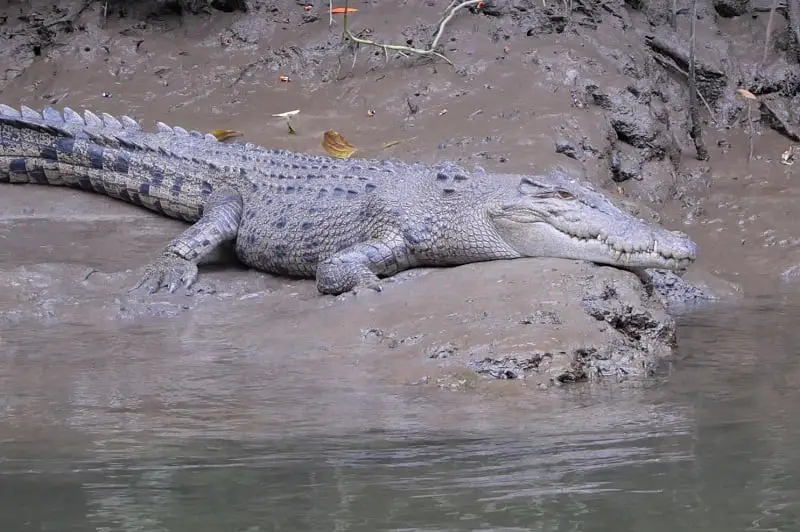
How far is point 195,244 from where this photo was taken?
7074 mm

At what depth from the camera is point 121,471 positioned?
323cm

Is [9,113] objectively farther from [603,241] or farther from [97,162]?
[603,241]

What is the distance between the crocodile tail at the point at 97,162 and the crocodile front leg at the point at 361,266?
70.7 inches

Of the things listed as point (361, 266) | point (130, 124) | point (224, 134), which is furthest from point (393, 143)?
point (361, 266)

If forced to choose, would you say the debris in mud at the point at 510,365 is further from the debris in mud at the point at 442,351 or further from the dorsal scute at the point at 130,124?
the dorsal scute at the point at 130,124

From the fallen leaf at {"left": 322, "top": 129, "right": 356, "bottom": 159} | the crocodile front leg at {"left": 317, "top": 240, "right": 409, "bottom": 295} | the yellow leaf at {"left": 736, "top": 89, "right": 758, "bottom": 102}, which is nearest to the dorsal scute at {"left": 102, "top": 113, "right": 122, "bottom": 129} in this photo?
the fallen leaf at {"left": 322, "top": 129, "right": 356, "bottom": 159}

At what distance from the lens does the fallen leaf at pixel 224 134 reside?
29.3ft

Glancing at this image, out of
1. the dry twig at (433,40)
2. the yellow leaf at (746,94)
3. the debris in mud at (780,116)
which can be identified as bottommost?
the debris in mud at (780,116)

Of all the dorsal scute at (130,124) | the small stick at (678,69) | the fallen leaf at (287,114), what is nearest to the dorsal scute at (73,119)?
the dorsal scute at (130,124)

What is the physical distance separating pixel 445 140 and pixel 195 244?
95.7 inches

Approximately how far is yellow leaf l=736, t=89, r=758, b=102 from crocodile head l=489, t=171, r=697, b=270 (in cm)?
383

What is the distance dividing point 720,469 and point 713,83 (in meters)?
7.58

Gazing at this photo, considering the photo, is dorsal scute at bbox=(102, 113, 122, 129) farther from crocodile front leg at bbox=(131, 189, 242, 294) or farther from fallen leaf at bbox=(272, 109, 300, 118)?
fallen leaf at bbox=(272, 109, 300, 118)

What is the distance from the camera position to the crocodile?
6262 mm
